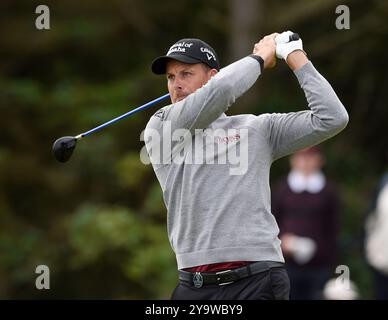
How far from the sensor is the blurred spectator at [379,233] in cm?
779

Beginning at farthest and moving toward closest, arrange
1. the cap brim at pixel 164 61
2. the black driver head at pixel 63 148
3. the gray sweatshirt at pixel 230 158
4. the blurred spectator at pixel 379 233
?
1. the blurred spectator at pixel 379 233
2. the black driver head at pixel 63 148
3. the cap brim at pixel 164 61
4. the gray sweatshirt at pixel 230 158

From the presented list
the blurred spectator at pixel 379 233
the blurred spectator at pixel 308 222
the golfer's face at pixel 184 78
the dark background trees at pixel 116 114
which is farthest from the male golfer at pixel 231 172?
the dark background trees at pixel 116 114

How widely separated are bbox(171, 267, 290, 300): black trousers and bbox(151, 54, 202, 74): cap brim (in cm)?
116

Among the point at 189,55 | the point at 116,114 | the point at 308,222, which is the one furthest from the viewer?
the point at 116,114

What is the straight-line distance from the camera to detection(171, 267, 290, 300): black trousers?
4965 mm

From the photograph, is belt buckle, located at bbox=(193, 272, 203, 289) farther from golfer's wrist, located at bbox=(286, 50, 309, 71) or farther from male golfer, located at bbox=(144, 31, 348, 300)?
golfer's wrist, located at bbox=(286, 50, 309, 71)

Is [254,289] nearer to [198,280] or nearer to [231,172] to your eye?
[198,280]

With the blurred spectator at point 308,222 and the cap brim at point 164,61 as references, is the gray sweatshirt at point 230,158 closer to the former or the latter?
the cap brim at point 164,61

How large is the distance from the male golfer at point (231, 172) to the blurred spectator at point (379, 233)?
2.80 m

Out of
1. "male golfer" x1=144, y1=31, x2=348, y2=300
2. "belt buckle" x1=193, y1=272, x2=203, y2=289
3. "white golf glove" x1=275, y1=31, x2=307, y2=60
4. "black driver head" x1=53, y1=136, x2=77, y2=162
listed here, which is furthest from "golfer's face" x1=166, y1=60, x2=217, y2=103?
"belt buckle" x1=193, y1=272, x2=203, y2=289

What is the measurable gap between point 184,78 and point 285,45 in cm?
56

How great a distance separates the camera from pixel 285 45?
5.14m

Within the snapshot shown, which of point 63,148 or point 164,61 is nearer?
point 164,61

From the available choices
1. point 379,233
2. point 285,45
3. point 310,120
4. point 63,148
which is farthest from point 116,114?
point 310,120
